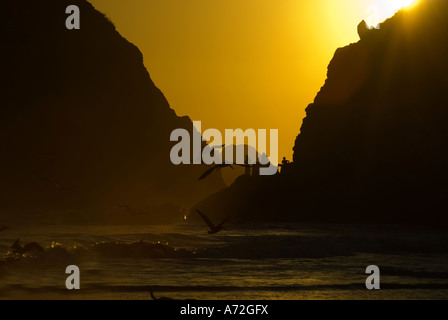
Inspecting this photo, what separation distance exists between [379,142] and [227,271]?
298 ft

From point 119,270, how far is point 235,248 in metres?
15.1

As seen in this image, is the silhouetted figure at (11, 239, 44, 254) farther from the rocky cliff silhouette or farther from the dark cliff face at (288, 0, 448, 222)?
the dark cliff face at (288, 0, 448, 222)

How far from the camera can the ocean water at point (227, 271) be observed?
92.9ft

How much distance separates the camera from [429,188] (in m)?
118

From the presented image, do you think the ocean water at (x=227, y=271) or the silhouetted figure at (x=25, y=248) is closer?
the ocean water at (x=227, y=271)

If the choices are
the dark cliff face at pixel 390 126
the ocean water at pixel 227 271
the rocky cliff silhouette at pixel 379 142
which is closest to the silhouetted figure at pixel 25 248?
the ocean water at pixel 227 271

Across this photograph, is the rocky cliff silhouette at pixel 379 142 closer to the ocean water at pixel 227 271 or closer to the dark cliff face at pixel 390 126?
the dark cliff face at pixel 390 126

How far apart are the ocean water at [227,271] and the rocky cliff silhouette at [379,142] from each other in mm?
64594

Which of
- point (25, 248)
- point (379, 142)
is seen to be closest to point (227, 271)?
point (25, 248)

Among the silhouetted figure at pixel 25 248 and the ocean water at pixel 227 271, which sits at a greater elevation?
the silhouetted figure at pixel 25 248

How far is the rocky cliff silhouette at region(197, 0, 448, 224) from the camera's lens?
119 metres

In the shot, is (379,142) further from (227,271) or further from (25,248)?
(25,248)

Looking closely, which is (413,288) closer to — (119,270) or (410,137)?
(119,270)
